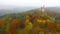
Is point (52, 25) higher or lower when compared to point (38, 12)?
lower

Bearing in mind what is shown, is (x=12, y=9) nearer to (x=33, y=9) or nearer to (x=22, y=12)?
(x=22, y=12)

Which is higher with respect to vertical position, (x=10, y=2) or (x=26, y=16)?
(x=10, y=2)

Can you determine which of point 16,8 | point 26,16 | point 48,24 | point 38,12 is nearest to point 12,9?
point 16,8

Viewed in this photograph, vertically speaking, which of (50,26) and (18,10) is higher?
(18,10)

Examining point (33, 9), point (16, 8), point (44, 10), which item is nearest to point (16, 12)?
point (16, 8)

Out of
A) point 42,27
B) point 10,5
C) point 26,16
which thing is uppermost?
point 10,5

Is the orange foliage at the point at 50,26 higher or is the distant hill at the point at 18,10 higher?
the distant hill at the point at 18,10

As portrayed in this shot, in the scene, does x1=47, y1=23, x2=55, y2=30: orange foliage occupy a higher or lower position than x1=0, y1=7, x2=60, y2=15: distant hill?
lower

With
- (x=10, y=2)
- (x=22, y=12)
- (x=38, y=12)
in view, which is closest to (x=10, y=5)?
(x=10, y=2)

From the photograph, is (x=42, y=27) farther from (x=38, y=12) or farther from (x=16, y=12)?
(x=16, y=12)
